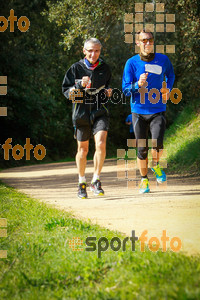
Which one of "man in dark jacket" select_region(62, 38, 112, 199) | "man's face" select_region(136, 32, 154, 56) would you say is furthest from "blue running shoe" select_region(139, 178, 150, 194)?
"man's face" select_region(136, 32, 154, 56)

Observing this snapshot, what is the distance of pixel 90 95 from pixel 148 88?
874 mm

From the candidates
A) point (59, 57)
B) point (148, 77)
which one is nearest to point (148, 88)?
point (148, 77)

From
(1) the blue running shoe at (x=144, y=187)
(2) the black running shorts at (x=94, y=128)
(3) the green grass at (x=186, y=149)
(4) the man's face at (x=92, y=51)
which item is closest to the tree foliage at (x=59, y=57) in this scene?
(3) the green grass at (x=186, y=149)

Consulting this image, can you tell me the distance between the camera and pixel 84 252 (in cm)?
398

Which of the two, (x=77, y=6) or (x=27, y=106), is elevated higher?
(x=77, y=6)

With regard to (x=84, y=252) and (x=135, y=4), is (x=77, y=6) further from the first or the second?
(x=84, y=252)

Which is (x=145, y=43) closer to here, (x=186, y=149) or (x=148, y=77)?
(x=148, y=77)

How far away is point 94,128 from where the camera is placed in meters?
7.77

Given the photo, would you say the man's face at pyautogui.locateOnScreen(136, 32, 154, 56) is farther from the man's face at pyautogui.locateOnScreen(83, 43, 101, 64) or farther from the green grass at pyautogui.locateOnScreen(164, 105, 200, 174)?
the green grass at pyautogui.locateOnScreen(164, 105, 200, 174)

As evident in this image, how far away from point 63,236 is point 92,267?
3.45 ft

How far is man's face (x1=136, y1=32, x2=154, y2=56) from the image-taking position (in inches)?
291

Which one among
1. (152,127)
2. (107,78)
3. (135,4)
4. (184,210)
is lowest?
(184,210)

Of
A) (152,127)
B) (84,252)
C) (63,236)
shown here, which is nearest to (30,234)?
(63,236)

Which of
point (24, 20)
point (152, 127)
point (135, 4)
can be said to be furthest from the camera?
point (24, 20)
